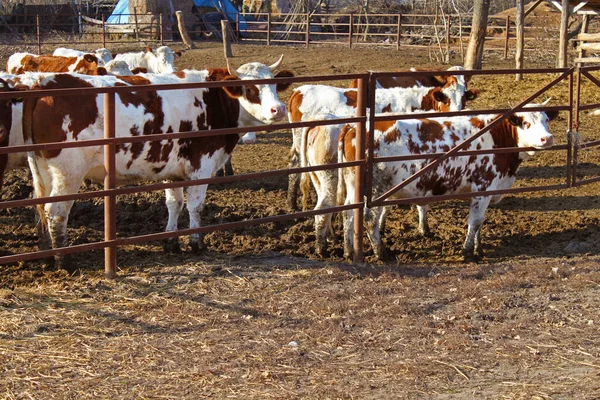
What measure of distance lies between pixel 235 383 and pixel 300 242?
3668 millimetres

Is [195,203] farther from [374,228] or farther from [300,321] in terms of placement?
[300,321]

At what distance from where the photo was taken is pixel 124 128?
689 centimetres

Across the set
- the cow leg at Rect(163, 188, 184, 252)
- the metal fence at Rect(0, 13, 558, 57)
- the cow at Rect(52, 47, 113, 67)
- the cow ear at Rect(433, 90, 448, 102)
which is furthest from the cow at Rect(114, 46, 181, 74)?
the metal fence at Rect(0, 13, 558, 57)

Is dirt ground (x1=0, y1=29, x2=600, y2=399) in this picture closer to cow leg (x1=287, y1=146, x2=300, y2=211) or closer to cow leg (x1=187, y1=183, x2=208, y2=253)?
cow leg (x1=187, y1=183, x2=208, y2=253)

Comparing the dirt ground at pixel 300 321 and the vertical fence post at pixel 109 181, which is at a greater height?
the vertical fence post at pixel 109 181

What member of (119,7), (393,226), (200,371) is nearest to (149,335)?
(200,371)

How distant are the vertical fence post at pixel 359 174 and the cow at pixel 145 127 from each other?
4.66ft

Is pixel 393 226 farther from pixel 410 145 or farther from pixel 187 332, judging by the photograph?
pixel 187 332

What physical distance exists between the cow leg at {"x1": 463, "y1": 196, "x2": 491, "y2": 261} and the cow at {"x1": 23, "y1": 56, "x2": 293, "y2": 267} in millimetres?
2073

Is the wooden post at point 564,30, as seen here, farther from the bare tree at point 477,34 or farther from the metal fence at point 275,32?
the metal fence at point 275,32

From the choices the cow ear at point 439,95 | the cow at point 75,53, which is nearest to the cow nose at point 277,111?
the cow ear at point 439,95

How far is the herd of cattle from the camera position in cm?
650

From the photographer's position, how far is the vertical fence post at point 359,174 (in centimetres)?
641

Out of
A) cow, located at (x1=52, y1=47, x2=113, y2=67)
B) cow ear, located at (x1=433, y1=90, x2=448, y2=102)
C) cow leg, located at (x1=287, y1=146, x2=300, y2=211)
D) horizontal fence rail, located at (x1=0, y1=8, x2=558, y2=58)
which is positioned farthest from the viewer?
horizontal fence rail, located at (x1=0, y1=8, x2=558, y2=58)
